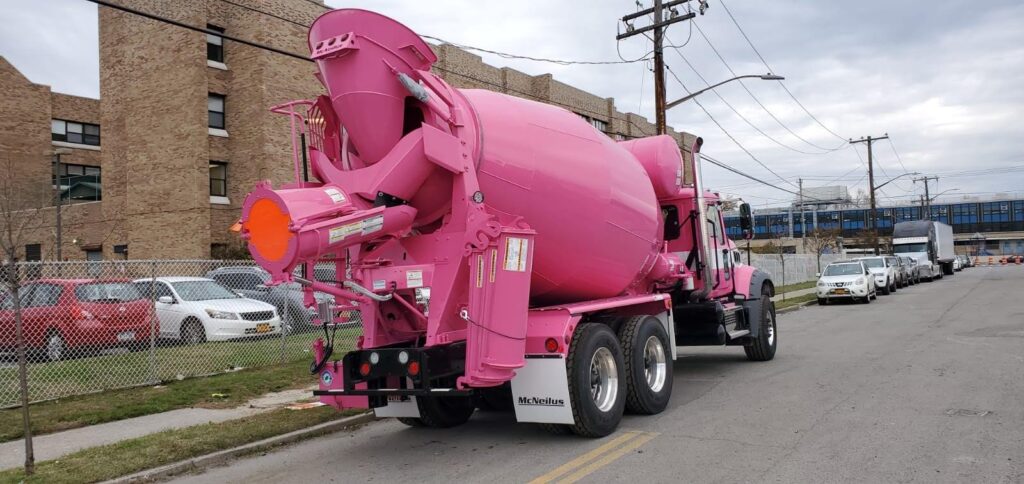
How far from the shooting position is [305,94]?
1171 inches

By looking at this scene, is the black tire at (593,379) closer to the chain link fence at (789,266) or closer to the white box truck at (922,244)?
the chain link fence at (789,266)

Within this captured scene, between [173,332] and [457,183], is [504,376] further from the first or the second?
[173,332]

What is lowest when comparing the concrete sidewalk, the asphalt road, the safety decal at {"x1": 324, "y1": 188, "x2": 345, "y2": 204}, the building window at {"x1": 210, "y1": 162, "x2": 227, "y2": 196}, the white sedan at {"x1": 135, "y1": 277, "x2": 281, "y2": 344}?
the asphalt road

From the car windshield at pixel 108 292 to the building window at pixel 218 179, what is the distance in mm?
19096

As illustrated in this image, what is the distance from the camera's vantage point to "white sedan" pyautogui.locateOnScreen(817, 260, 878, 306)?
26.2 meters

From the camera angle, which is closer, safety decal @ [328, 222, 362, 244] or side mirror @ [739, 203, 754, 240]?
safety decal @ [328, 222, 362, 244]

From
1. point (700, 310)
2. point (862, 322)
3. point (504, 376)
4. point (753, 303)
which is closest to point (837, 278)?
point (862, 322)

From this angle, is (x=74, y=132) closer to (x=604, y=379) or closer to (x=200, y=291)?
(x=200, y=291)

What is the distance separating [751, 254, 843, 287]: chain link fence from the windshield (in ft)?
16.2

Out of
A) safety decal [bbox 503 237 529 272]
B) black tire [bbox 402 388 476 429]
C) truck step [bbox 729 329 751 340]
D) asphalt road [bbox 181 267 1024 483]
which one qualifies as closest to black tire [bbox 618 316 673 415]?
asphalt road [bbox 181 267 1024 483]

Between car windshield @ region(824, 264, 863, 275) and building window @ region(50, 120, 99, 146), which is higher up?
building window @ region(50, 120, 99, 146)

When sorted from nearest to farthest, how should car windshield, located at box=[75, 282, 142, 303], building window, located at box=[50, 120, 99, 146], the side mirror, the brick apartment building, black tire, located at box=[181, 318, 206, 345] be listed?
car windshield, located at box=[75, 282, 142, 303] → the side mirror → black tire, located at box=[181, 318, 206, 345] → the brick apartment building → building window, located at box=[50, 120, 99, 146]

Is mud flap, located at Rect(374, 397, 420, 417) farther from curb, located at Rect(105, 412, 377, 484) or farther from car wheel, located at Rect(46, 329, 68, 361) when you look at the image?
car wheel, located at Rect(46, 329, 68, 361)

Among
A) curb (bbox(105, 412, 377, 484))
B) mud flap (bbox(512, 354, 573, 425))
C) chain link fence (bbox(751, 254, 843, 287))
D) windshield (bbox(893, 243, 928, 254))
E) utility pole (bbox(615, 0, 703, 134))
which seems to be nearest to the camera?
curb (bbox(105, 412, 377, 484))
